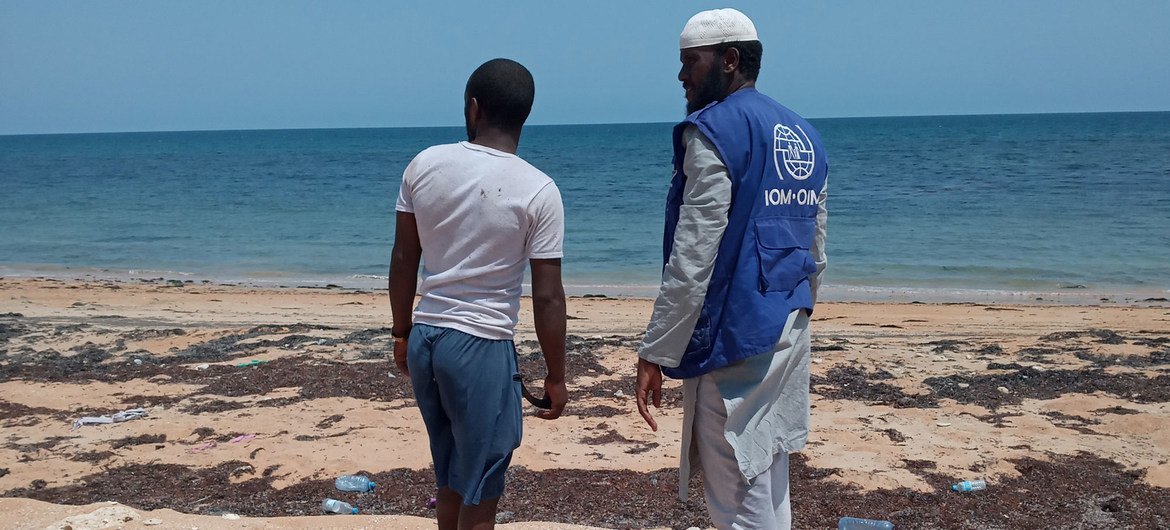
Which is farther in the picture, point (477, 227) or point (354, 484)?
point (354, 484)

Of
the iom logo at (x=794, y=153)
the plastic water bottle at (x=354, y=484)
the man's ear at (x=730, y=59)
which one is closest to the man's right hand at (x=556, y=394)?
the iom logo at (x=794, y=153)

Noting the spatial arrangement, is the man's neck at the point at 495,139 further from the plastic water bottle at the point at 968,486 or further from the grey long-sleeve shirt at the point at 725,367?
the plastic water bottle at the point at 968,486

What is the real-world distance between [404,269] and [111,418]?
4.19 metres

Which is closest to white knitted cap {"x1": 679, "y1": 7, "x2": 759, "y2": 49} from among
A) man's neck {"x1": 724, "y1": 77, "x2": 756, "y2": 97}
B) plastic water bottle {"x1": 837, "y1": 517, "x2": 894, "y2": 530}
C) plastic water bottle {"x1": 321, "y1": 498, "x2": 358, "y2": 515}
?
man's neck {"x1": 724, "y1": 77, "x2": 756, "y2": 97}

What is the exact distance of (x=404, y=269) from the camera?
2.84 meters

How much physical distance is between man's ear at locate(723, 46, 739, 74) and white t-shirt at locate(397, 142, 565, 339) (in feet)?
1.98

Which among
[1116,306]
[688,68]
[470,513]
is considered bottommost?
[1116,306]

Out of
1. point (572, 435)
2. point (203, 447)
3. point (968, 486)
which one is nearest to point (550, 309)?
point (968, 486)

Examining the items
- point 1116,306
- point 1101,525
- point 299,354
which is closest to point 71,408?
point 299,354

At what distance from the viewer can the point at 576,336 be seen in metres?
9.45

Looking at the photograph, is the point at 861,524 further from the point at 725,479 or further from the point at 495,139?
the point at 495,139

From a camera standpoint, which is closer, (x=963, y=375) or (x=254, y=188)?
(x=963, y=375)

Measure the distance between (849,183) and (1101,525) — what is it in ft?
109

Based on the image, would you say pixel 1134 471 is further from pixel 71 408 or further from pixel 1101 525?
pixel 71 408
